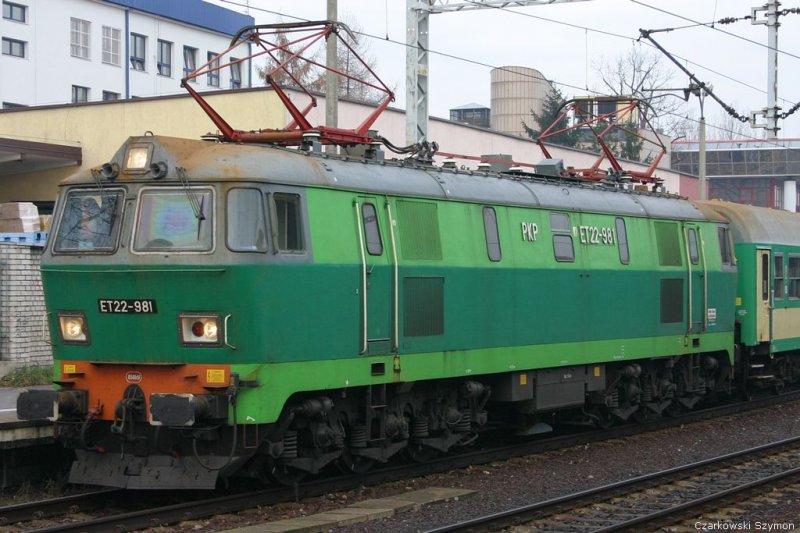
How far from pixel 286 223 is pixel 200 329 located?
4.48ft

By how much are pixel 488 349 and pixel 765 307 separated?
30.4 feet

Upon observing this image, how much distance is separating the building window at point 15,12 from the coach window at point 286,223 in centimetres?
4219

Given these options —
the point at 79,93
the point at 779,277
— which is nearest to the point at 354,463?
the point at 779,277

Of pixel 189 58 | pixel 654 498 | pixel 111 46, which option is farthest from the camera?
pixel 189 58

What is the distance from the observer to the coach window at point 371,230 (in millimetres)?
12664

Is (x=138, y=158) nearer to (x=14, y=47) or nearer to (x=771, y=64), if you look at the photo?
(x=771, y=64)

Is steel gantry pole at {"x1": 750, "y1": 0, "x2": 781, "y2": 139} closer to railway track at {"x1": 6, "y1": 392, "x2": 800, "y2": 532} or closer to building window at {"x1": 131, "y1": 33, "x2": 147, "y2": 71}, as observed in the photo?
railway track at {"x1": 6, "y1": 392, "x2": 800, "y2": 532}

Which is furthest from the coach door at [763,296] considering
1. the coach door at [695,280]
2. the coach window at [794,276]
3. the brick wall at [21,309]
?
the brick wall at [21,309]

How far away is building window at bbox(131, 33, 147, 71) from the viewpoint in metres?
54.9

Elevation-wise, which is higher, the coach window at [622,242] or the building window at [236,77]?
the building window at [236,77]

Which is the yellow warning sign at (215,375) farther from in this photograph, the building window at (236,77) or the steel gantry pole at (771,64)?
the building window at (236,77)

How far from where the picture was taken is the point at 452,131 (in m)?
31.5

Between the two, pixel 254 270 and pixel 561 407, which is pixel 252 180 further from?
pixel 561 407

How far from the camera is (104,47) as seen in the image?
53750 mm
